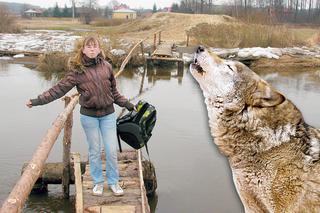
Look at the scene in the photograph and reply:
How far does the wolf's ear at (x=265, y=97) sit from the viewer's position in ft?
10.5

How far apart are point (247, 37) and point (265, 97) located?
30.2 m

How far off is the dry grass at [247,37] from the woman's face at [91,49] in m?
27.9

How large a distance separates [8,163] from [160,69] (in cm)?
1629

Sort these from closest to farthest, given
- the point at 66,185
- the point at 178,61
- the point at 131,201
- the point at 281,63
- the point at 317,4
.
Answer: the point at 131,201, the point at 66,185, the point at 178,61, the point at 281,63, the point at 317,4

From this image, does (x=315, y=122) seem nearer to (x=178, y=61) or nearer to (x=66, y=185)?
(x=66, y=185)

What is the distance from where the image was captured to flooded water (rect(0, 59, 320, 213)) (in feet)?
27.9

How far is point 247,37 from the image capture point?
32406 mm

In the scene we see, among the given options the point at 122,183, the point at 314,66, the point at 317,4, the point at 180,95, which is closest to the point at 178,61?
the point at 180,95

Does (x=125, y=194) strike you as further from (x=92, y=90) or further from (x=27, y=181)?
(x=27, y=181)

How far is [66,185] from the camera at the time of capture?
8.36 m

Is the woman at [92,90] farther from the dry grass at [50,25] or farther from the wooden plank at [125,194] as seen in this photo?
the dry grass at [50,25]

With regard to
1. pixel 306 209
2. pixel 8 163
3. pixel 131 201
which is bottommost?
pixel 8 163

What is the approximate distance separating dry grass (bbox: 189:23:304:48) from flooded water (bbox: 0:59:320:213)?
1222cm

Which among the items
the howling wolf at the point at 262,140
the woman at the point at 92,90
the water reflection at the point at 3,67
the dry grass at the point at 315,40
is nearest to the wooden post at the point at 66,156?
the woman at the point at 92,90
